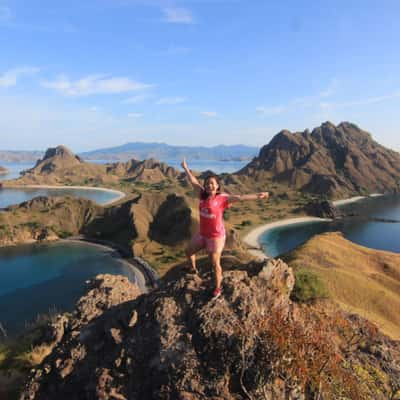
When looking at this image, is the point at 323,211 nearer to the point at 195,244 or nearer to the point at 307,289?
the point at 307,289

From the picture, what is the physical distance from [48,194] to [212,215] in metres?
178

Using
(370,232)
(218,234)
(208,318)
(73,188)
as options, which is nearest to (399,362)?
(208,318)

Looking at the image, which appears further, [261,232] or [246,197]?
[261,232]

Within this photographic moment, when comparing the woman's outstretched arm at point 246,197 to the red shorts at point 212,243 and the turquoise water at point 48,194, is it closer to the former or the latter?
the red shorts at point 212,243

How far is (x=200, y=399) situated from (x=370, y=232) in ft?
311

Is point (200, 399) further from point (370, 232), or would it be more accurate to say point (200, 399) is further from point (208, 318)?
point (370, 232)

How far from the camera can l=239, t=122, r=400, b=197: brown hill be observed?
152 metres

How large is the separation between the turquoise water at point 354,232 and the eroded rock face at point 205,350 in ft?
199

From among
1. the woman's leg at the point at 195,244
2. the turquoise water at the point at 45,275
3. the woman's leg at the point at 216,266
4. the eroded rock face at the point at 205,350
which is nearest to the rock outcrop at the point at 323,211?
the turquoise water at the point at 45,275

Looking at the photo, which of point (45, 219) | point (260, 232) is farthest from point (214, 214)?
point (260, 232)

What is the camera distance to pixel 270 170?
172000 millimetres

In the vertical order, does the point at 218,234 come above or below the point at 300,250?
above

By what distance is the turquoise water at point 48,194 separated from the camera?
149m

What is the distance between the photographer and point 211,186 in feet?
24.6
